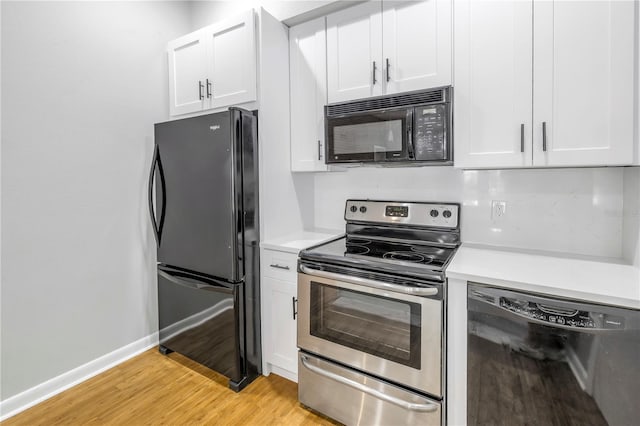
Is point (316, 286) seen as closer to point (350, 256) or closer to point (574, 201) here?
point (350, 256)

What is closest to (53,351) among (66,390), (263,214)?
(66,390)

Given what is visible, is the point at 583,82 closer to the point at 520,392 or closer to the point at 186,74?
the point at 520,392

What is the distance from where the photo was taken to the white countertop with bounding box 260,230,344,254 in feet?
6.65

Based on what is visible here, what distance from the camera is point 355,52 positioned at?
6.67 ft

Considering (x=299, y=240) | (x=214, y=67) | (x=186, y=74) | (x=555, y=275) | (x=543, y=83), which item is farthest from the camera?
(x=186, y=74)

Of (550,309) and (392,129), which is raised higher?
(392,129)

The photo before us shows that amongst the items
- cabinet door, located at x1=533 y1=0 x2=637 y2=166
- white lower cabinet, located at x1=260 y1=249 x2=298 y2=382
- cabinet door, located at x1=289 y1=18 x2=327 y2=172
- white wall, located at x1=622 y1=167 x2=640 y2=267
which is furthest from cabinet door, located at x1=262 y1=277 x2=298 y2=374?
white wall, located at x1=622 y1=167 x2=640 y2=267

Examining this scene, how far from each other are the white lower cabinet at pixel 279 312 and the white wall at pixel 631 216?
166 cm

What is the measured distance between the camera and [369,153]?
194 centimetres

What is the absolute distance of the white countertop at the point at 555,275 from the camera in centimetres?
121

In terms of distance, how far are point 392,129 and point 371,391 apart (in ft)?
4.57

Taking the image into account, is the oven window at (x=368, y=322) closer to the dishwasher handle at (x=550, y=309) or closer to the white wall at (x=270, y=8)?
the dishwasher handle at (x=550, y=309)

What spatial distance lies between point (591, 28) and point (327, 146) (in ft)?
4.51

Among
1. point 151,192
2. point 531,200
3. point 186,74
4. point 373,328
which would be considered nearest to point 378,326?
point 373,328
